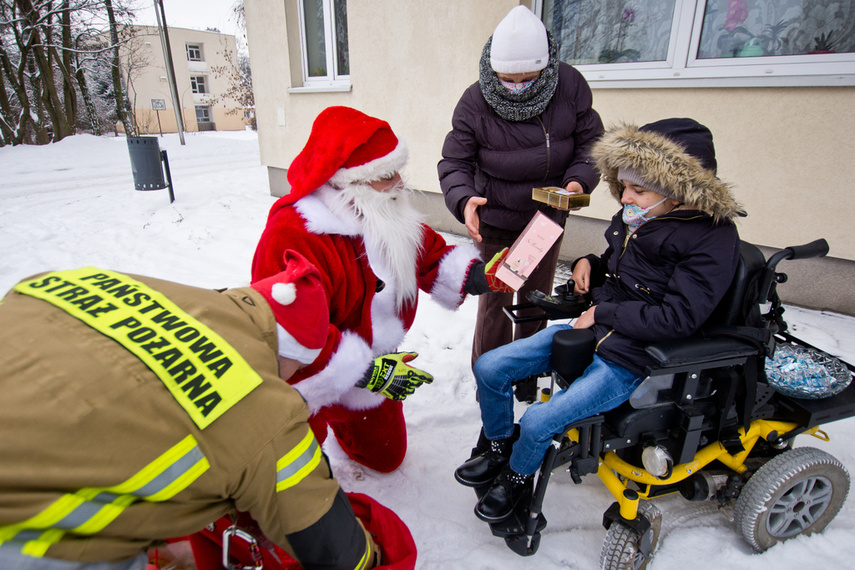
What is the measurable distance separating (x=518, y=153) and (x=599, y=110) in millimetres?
2049

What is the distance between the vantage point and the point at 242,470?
906 mm

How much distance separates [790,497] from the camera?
5.29ft

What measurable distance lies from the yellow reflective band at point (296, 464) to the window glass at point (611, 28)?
12.9ft

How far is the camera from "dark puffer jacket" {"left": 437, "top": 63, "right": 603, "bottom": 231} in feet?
7.16

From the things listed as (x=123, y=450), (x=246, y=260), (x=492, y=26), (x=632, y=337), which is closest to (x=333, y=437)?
(x=632, y=337)

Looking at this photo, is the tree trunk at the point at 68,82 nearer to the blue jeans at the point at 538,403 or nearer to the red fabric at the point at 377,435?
the red fabric at the point at 377,435

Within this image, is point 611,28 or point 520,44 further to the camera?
point 611,28

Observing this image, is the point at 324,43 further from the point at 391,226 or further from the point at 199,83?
the point at 199,83

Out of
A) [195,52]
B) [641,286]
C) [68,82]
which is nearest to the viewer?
[641,286]

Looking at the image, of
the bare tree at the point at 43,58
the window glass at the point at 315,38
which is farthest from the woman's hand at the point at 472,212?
the bare tree at the point at 43,58

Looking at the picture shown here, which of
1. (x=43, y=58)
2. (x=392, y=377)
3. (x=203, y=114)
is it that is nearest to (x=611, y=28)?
(x=392, y=377)

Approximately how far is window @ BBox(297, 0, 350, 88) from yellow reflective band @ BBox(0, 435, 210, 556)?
18.0ft

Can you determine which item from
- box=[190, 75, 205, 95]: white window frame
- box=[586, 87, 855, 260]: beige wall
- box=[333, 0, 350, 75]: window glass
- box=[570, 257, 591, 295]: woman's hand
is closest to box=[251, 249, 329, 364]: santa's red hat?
box=[570, 257, 591, 295]: woman's hand

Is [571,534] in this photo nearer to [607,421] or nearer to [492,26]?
[607,421]
